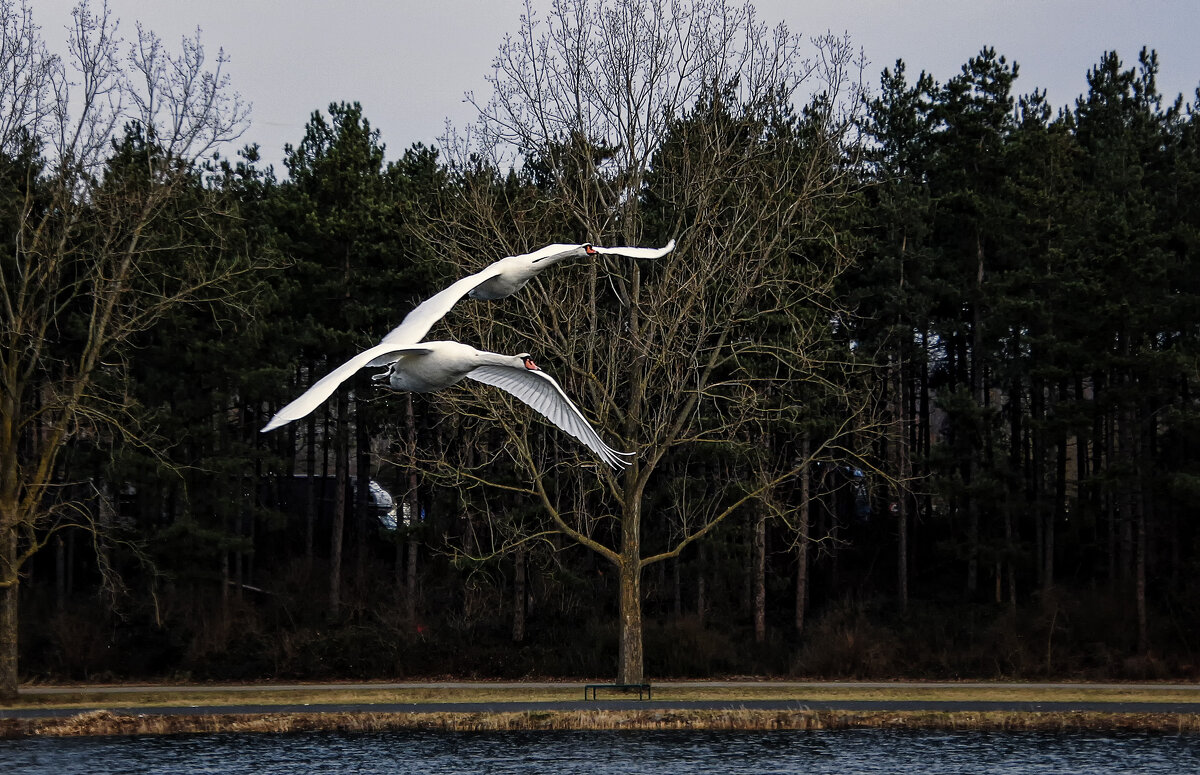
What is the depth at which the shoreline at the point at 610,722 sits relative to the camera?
74.8 ft

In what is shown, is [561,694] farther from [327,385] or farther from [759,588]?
[327,385]

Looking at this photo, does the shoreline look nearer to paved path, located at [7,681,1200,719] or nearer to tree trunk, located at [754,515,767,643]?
paved path, located at [7,681,1200,719]

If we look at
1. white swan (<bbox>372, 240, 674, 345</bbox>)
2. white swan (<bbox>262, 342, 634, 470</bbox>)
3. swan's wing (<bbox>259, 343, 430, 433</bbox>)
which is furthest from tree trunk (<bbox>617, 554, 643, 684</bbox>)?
swan's wing (<bbox>259, 343, 430, 433</bbox>)

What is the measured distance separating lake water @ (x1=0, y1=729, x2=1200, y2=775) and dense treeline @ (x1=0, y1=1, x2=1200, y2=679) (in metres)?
6.40

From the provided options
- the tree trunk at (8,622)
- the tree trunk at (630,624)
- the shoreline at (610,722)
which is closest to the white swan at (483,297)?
the shoreline at (610,722)

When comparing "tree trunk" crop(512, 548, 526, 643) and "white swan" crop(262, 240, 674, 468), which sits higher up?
"white swan" crop(262, 240, 674, 468)

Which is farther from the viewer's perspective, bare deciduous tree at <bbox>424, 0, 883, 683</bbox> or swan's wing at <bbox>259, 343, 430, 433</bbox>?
bare deciduous tree at <bbox>424, 0, 883, 683</bbox>

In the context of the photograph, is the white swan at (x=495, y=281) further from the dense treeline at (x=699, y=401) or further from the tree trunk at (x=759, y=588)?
the tree trunk at (x=759, y=588)

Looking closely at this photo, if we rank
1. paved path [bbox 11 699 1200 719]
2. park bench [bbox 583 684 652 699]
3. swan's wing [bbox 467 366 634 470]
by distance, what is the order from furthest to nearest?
park bench [bbox 583 684 652 699], paved path [bbox 11 699 1200 719], swan's wing [bbox 467 366 634 470]

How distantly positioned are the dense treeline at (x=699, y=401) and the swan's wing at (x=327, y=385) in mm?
15074

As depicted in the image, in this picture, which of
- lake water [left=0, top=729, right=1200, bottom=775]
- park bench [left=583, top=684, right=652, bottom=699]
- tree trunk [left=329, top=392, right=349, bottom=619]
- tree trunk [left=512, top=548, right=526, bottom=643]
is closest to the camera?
lake water [left=0, top=729, right=1200, bottom=775]

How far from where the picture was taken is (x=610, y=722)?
2295 cm

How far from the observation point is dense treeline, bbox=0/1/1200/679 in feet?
95.1

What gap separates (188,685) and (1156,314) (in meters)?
24.6
